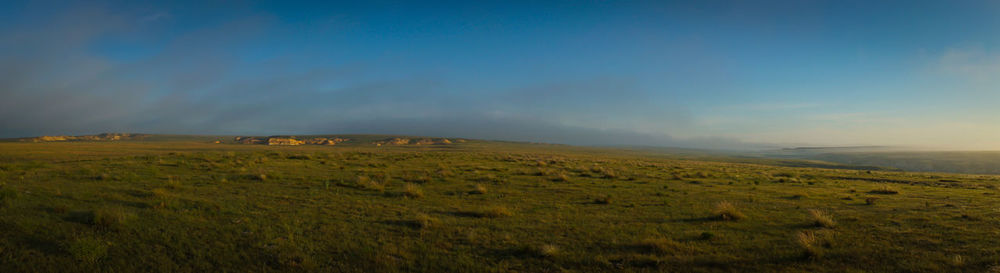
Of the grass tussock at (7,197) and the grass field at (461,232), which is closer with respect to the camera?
the grass field at (461,232)

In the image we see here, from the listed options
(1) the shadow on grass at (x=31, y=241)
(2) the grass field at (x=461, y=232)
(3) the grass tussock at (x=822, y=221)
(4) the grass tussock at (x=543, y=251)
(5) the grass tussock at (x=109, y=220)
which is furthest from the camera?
(3) the grass tussock at (x=822, y=221)

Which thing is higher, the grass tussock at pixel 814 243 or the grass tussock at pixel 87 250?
the grass tussock at pixel 814 243

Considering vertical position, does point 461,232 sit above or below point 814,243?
below

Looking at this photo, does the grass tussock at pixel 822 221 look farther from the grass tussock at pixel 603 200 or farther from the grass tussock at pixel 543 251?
the grass tussock at pixel 543 251

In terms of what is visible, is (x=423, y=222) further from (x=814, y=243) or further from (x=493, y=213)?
(x=814, y=243)

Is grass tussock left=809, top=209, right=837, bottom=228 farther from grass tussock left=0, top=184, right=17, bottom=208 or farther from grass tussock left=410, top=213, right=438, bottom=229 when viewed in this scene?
grass tussock left=0, top=184, right=17, bottom=208

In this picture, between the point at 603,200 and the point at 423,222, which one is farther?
the point at 603,200

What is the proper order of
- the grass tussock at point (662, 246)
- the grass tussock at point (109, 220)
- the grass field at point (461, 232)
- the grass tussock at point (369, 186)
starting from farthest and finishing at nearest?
the grass tussock at point (369, 186)
the grass tussock at point (109, 220)
the grass tussock at point (662, 246)
the grass field at point (461, 232)

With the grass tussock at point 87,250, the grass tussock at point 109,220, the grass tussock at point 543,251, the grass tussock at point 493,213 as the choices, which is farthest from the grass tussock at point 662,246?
the grass tussock at point 109,220

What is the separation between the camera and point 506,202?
13508 millimetres

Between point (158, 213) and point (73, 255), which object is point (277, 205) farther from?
point (73, 255)

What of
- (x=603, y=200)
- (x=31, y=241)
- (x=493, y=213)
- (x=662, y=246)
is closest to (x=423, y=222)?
(x=493, y=213)

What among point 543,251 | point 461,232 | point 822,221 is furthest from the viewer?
point 822,221

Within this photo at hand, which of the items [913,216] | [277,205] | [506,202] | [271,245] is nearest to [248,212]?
[277,205]
